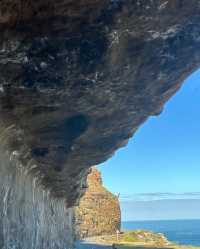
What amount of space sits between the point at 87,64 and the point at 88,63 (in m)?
0.03

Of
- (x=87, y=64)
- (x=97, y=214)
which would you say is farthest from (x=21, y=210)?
(x=97, y=214)

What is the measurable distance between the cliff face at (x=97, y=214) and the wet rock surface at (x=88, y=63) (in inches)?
1599

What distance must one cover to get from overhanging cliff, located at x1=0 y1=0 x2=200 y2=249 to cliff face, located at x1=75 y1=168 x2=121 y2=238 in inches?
1594

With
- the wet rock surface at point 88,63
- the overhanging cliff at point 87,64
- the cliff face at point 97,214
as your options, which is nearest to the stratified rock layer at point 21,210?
the overhanging cliff at point 87,64

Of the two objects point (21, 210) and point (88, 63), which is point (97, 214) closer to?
point (21, 210)

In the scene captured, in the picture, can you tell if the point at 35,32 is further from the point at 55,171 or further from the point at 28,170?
the point at 55,171

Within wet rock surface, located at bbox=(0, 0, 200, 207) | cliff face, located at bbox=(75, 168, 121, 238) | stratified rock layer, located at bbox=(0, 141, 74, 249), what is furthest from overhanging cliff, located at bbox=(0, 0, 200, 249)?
cliff face, located at bbox=(75, 168, 121, 238)

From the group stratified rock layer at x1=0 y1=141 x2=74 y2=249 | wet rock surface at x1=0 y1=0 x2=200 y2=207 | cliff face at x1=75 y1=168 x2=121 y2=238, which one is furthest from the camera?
cliff face at x1=75 y1=168 x2=121 y2=238

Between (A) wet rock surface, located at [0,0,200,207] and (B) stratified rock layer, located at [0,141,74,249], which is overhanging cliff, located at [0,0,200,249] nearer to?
(A) wet rock surface, located at [0,0,200,207]

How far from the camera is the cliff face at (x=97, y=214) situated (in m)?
51.7

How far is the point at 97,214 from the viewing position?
170 feet

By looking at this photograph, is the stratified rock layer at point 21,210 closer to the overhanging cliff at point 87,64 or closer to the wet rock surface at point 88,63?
the overhanging cliff at point 87,64

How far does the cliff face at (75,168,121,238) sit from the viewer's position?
169ft

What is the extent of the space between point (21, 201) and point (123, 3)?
8272mm
